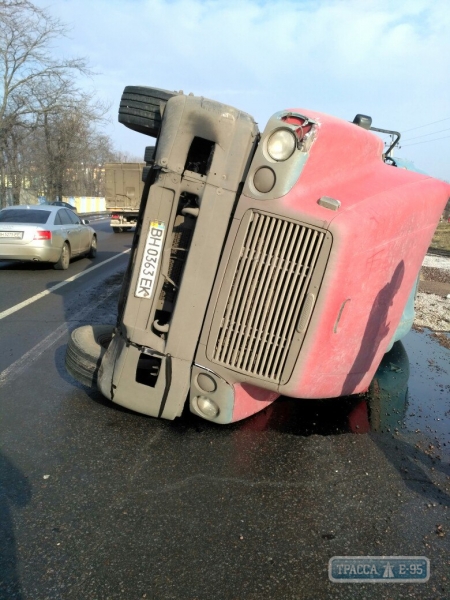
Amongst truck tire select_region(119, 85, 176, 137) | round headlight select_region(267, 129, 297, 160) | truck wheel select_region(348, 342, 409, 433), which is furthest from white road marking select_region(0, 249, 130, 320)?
round headlight select_region(267, 129, 297, 160)

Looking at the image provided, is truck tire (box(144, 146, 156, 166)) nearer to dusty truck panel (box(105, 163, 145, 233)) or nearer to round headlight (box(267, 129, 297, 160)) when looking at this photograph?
round headlight (box(267, 129, 297, 160))

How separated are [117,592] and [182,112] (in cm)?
272

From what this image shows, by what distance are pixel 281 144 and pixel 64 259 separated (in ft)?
30.2

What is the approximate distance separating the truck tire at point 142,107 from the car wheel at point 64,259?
7791mm

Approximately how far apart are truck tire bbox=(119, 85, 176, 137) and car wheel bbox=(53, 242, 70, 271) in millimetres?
7791

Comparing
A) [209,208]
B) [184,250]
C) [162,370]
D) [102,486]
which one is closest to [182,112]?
[209,208]

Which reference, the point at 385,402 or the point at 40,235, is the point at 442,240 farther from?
the point at 385,402

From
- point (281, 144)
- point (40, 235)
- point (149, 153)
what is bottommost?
point (40, 235)

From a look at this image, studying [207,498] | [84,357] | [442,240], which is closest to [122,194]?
[442,240]

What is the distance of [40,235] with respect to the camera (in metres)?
10.7

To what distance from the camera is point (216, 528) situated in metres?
2.75

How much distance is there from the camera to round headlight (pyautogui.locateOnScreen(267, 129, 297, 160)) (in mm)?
3143

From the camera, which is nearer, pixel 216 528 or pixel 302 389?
pixel 216 528

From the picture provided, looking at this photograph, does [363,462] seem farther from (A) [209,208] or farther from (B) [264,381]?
(A) [209,208]
